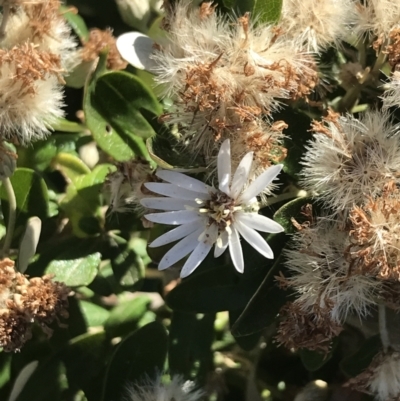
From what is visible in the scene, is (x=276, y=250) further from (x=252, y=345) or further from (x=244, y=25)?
(x=244, y=25)

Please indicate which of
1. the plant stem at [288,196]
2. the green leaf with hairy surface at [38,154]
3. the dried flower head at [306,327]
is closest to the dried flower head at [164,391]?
the dried flower head at [306,327]

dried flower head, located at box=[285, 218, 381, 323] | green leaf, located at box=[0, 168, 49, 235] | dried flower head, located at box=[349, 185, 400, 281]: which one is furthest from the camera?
green leaf, located at box=[0, 168, 49, 235]

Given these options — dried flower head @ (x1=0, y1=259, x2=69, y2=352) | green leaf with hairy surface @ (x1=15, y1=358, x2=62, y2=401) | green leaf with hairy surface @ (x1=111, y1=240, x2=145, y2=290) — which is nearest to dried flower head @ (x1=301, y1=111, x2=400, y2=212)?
green leaf with hairy surface @ (x1=111, y1=240, x2=145, y2=290)

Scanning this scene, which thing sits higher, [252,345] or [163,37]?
[163,37]

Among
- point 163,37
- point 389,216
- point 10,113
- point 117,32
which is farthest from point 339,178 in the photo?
point 117,32

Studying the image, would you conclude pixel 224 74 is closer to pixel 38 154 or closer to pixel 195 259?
pixel 195 259

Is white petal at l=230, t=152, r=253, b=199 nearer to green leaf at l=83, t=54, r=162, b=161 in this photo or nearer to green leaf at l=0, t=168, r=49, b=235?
green leaf at l=83, t=54, r=162, b=161
